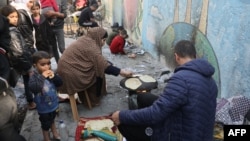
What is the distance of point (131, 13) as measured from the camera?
29.6ft

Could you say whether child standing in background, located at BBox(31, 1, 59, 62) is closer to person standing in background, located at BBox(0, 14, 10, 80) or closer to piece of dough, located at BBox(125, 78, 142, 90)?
person standing in background, located at BBox(0, 14, 10, 80)

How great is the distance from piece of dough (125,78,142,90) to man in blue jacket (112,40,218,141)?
1.73 m

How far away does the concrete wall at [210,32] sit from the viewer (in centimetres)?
402

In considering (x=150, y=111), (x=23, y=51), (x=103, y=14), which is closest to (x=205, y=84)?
(x=150, y=111)

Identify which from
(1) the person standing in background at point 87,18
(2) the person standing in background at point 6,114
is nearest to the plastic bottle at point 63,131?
(2) the person standing in background at point 6,114

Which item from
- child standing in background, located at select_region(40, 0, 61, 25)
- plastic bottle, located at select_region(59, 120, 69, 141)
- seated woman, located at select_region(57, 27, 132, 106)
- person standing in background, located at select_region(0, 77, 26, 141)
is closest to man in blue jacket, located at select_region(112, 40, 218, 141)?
person standing in background, located at select_region(0, 77, 26, 141)

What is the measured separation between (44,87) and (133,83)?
1414mm

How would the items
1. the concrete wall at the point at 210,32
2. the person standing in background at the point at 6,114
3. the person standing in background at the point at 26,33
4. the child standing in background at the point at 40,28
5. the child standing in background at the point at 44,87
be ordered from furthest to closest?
the child standing in background at the point at 40,28 < the person standing in background at the point at 26,33 < the concrete wall at the point at 210,32 < the child standing in background at the point at 44,87 < the person standing in background at the point at 6,114

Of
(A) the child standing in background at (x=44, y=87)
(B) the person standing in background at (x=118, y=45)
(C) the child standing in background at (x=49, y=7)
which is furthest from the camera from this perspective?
(B) the person standing in background at (x=118, y=45)

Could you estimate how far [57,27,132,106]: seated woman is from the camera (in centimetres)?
454

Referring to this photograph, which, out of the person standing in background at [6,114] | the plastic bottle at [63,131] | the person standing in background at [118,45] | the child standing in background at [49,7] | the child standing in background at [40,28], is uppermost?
the child standing in background at [49,7]

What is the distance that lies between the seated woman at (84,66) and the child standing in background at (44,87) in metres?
0.83

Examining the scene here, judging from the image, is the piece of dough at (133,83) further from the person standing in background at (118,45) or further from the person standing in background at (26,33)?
the person standing in background at (118,45)

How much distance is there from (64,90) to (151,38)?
351 cm
